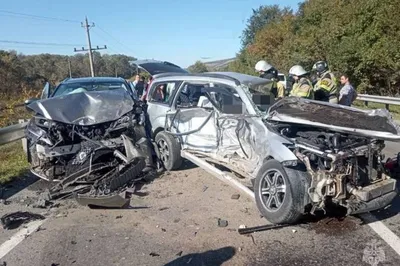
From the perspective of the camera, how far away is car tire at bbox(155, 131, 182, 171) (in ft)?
22.1

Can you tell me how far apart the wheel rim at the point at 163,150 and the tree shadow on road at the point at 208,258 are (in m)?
3.23

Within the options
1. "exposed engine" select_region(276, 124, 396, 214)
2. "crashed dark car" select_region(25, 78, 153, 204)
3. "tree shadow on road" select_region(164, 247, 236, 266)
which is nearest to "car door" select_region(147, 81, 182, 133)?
"crashed dark car" select_region(25, 78, 153, 204)

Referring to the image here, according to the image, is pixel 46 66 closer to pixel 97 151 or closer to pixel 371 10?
pixel 371 10

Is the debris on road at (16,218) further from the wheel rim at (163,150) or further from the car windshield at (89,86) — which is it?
the car windshield at (89,86)

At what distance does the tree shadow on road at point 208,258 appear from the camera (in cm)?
358

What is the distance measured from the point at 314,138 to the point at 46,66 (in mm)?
62044

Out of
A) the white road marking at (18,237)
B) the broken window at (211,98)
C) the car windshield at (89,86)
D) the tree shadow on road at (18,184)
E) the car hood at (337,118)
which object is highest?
the car windshield at (89,86)

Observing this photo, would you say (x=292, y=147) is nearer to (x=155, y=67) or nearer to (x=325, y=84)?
(x=325, y=84)

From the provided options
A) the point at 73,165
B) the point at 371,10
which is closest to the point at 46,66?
the point at 371,10

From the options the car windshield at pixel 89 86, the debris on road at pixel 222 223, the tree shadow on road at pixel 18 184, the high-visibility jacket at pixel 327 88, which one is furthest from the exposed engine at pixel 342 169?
the car windshield at pixel 89 86

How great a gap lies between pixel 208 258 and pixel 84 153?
294 cm

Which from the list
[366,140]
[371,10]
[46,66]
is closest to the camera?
[366,140]

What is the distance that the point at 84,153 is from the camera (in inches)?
230

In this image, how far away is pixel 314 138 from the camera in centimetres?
436
